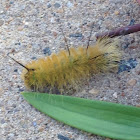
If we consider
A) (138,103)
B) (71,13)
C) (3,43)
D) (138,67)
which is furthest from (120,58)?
(3,43)

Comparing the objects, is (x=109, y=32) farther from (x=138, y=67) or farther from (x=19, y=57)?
(x=19, y=57)

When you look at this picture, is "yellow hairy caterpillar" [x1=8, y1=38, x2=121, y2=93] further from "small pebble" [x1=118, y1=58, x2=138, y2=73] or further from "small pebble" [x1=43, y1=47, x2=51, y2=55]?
"small pebble" [x1=43, y1=47, x2=51, y2=55]

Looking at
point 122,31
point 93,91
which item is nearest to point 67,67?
point 93,91

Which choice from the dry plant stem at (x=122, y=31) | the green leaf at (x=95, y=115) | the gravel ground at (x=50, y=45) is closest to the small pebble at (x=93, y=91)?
the gravel ground at (x=50, y=45)

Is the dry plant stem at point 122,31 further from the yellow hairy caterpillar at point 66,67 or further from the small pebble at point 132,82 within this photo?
the small pebble at point 132,82

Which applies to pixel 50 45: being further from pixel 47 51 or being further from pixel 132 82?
pixel 132 82

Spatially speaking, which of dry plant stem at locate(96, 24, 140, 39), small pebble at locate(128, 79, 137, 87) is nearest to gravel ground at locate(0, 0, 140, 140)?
small pebble at locate(128, 79, 137, 87)
